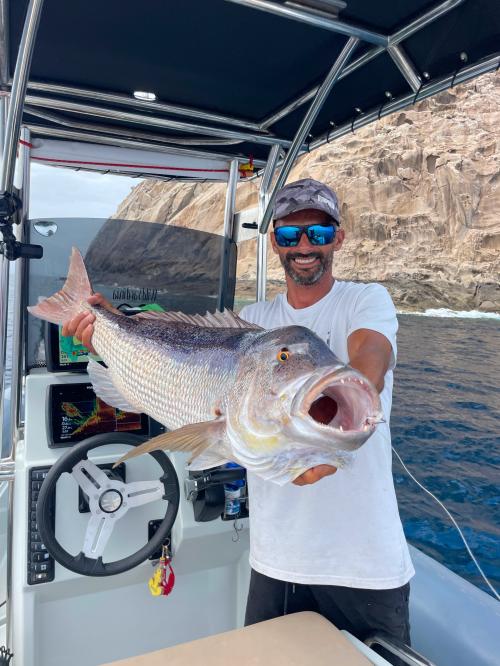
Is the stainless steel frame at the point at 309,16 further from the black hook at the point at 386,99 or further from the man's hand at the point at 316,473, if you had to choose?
the man's hand at the point at 316,473

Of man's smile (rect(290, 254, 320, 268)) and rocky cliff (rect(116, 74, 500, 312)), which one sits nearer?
man's smile (rect(290, 254, 320, 268))

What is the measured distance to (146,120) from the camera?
10.7 ft

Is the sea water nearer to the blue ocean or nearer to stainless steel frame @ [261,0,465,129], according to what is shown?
the blue ocean

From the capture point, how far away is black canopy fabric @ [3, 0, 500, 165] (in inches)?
85.1

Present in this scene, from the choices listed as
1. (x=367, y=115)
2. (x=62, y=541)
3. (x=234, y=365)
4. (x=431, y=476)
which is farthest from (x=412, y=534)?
(x=234, y=365)

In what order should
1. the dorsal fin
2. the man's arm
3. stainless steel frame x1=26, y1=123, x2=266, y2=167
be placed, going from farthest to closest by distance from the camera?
1. stainless steel frame x1=26, y1=123, x2=266, y2=167
2. the dorsal fin
3. the man's arm

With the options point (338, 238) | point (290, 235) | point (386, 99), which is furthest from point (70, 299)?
point (386, 99)

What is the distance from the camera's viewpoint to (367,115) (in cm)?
317

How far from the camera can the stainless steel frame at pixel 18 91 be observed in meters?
1.94

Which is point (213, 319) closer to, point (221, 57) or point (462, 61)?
point (221, 57)

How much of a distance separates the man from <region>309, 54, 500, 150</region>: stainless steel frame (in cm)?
110

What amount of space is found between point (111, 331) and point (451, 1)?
2102 millimetres

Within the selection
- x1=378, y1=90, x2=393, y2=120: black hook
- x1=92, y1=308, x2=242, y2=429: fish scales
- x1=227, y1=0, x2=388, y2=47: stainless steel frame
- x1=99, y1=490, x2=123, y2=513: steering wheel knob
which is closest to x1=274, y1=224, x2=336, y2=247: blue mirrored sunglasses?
x1=92, y1=308, x2=242, y2=429: fish scales

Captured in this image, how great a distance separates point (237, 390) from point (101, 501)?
1.64m
